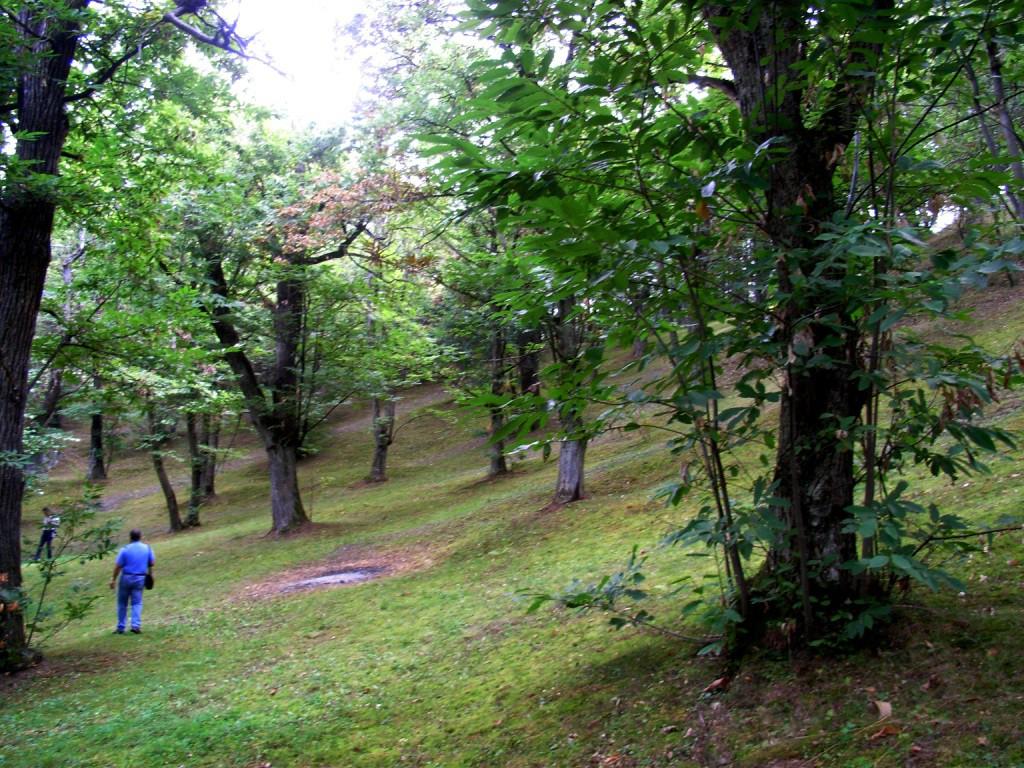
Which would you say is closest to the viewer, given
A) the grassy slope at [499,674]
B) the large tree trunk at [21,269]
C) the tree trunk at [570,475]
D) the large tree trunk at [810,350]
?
the grassy slope at [499,674]

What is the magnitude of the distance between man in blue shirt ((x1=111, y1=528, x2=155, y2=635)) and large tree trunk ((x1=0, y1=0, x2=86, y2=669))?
2.47 meters

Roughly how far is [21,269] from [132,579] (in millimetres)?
5145

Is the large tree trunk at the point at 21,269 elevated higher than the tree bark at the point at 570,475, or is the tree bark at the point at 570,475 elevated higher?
the large tree trunk at the point at 21,269

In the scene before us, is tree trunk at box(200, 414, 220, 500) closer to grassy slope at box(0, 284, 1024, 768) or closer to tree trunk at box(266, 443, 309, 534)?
tree trunk at box(266, 443, 309, 534)

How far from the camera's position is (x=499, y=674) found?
625 cm

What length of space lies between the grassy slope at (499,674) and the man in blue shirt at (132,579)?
0.38m

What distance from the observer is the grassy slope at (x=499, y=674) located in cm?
358

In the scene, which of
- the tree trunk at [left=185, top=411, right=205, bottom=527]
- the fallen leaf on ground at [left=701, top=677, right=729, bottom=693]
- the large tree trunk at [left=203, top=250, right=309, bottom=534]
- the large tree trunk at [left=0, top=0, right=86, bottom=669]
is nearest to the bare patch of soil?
the large tree trunk at [left=203, top=250, right=309, bottom=534]

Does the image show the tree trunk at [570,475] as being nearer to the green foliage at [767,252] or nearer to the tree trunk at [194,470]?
the green foliage at [767,252]

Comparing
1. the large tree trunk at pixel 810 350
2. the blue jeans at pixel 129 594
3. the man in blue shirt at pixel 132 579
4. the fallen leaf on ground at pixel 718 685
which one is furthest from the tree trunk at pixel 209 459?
the large tree trunk at pixel 810 350

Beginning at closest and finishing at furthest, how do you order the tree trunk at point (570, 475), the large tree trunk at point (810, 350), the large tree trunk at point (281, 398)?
the large tree trunk at point (810, 350), the tree trunk at point (570, 475), the large tree trunk at point (281, 398)

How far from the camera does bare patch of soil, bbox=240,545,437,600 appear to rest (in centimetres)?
1416

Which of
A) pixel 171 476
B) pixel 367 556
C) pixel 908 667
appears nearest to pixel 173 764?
pixel 908 667

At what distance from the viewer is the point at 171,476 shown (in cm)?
3847
